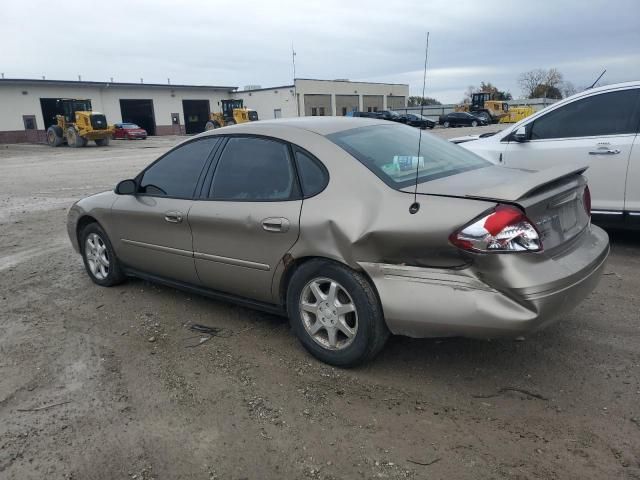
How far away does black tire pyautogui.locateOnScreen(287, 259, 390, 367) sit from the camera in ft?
10.4

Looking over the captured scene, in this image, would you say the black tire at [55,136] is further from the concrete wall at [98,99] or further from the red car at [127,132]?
the concrete wall at [98,99]

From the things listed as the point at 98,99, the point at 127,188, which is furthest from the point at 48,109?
the point at 127,188

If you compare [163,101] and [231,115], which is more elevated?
[163,101]

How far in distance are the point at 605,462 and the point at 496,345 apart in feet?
4.20

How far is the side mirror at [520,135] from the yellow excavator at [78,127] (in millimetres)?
31459

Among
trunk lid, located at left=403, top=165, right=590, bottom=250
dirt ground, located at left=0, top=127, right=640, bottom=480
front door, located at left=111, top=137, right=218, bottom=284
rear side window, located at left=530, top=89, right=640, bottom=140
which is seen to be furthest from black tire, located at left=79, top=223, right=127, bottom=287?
rear side window, located at left=530, top=89, right=640, bottom=140

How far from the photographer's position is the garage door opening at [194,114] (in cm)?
5662

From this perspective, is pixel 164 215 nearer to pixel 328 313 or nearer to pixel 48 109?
pixel 328 313

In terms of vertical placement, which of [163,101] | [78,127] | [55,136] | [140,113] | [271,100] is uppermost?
[163,101]

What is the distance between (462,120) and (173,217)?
49.1m

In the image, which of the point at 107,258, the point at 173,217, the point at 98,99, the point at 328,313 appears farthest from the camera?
the point at 98,99

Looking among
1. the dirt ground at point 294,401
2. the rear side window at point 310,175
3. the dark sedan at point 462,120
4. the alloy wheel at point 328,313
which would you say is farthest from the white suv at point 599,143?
the dark sedan at point 462,120

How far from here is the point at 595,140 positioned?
5.61m

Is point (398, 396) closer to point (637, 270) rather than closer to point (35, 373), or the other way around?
point (35, 373)
